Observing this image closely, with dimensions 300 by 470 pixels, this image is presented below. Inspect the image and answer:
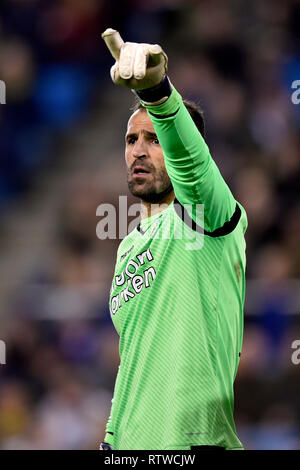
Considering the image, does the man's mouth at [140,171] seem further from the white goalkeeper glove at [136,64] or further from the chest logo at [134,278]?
the white goalkeeper glove at [136,64]

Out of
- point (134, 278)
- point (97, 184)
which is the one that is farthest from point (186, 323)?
point (97, 184)

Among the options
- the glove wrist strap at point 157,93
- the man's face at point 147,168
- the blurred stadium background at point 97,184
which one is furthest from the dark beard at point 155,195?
the blurred stadium background at point 97,184

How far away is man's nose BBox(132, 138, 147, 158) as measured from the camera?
12.4ft

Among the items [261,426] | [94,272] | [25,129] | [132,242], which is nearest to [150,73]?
[132,242]

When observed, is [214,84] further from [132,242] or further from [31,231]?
[132,242]

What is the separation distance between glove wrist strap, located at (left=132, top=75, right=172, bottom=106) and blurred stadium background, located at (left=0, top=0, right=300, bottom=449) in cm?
417

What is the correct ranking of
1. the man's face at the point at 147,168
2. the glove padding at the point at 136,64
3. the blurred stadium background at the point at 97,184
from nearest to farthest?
1. the glove padding at the point at 136,64
2. the man's face at the point at 147,168
3. the blurred stadium background at the point at 97,184

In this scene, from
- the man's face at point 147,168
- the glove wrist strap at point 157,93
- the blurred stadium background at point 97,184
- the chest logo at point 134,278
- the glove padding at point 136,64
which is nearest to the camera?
the glove padding at point 136,64

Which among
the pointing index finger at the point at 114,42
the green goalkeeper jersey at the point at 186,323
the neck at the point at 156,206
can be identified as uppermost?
the pointing index finger at the point at 114,42

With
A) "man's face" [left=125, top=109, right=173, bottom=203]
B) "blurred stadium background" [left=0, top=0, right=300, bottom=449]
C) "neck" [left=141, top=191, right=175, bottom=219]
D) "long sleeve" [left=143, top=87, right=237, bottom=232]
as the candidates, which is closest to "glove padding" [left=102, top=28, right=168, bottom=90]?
"long sleeve" [left=143, top=87, right=237, bottom=232]

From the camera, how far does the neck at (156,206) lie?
3.81 m

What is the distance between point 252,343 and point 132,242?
3515mm

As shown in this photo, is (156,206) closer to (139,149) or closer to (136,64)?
(139,149)

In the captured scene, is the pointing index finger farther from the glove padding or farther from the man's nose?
the man's nose
